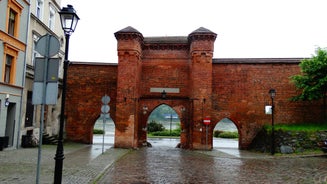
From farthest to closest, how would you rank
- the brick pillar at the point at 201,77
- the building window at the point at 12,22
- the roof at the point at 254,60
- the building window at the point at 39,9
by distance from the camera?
1. the roof at the point at 254,60
2. the brick pillar at the point at 201,77
3. the building window at the point at 39,9
4. the building window at the point at 12,22

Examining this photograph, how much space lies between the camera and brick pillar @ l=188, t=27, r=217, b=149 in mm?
20984

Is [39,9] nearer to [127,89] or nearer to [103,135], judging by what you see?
[127,89]

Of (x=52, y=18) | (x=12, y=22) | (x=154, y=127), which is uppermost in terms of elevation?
(x=52, y=18)

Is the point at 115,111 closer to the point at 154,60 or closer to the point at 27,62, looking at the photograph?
the point at 154,60

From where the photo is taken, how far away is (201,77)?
69.6ft

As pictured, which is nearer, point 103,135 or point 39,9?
point 103,135

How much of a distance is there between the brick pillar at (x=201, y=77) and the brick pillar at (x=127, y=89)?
13.2 ft

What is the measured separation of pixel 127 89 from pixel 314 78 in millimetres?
12392

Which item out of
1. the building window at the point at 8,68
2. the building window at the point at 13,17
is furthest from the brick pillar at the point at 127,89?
the building window at the point at 8,68

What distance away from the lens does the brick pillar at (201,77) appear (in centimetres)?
2098

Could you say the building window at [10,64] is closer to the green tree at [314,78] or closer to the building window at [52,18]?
the building window at [52,18]

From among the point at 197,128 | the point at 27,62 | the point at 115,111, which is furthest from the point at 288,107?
the point at 27,62

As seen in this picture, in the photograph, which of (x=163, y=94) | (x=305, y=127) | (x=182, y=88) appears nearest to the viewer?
(x=305, y=127)

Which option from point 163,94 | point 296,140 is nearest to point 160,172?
point 296,140
